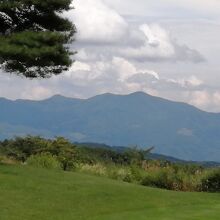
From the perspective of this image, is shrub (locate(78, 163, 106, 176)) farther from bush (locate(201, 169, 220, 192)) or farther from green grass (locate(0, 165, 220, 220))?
bush (locate(201, 169, 220, 192))

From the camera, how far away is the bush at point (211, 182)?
23500 millimetres

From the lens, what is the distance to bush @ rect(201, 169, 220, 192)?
23500mm

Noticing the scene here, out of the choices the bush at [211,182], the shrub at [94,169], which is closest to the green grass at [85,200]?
the bush at [211,182]

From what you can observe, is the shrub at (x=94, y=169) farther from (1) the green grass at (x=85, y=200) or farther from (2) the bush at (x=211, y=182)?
(2) the bush at (x=211, y=182)

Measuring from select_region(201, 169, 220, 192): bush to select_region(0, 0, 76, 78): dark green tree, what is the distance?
7.59 meters

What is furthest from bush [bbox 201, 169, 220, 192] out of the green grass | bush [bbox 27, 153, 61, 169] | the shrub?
bush [bbox 27, 153, 61, 169]

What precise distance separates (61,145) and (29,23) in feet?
60.8

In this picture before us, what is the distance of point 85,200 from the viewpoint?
1675cm

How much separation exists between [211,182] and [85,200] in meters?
8.69

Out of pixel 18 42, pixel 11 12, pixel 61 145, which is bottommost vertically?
pixel 61 145

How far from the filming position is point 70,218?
13.9 metres

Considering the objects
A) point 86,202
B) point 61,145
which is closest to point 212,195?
point 86,202

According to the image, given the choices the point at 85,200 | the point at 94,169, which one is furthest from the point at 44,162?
the point at 85,200

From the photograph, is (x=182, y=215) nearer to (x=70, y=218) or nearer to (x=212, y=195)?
(x=70, y=218)
